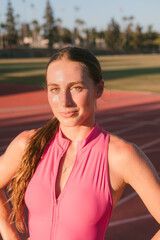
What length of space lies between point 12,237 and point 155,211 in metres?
0.74

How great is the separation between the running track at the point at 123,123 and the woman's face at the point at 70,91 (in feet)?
1.46

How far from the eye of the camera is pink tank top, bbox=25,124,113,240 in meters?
1.34

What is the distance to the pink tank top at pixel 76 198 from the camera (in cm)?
134

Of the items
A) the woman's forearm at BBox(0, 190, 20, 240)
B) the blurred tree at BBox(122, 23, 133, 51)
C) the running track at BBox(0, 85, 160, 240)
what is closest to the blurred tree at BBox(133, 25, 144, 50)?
the blurred tree at BBox(122, 23, 133, 51)

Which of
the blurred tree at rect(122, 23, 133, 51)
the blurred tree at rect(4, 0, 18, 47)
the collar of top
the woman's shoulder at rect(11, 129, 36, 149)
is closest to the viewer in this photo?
the collar of top

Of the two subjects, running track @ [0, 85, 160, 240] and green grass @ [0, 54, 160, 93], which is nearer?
running track @ [0, 85, 160, 240]

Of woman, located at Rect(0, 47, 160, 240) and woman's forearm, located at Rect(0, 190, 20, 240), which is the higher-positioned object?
woman, located at Rect(0, 47, 160, 240)

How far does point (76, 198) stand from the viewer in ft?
4.37

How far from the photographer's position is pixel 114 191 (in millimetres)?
1389

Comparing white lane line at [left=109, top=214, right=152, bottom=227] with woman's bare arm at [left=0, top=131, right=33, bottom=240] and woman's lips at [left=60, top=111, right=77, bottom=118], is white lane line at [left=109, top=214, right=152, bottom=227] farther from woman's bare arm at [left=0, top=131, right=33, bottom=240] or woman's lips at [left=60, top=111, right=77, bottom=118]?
woman's lips at [left=60, top=111, right=77, bottom=118]

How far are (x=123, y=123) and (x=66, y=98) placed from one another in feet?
26.2

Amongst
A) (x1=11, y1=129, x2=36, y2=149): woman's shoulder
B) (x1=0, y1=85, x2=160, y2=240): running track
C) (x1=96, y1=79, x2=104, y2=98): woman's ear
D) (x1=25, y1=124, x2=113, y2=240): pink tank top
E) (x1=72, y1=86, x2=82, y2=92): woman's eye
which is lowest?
(x1=0, y1=85, x2=160, y2=240): running track

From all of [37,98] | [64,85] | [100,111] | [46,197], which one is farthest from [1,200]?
[37,98]

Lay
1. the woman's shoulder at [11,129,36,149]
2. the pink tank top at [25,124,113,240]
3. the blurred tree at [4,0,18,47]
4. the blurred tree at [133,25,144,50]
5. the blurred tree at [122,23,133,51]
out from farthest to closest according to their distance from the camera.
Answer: the blurred tree at [122,23,133,51] < the blurred tree at [133,25,144,50] < the blurred tree at [4,0,18,47] < the woman's shoulder at [11,129,36,149] < the pink tank top at [25,124,113,240]
